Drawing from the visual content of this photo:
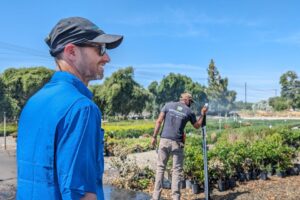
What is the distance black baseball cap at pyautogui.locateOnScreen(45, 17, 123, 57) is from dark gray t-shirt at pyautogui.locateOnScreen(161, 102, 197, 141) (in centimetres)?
548

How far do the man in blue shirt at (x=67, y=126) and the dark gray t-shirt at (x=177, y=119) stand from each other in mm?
5444

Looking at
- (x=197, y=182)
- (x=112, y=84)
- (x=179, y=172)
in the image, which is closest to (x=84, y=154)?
(x=179, y=172)

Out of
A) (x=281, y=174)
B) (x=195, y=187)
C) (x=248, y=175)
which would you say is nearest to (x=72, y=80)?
(x=195, y=187)

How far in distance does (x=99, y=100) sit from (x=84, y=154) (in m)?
54.0

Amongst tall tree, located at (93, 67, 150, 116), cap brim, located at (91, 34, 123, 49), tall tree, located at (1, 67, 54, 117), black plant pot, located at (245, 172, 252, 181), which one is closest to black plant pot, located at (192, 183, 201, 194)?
black plant pot, located at (245, 172, 252, 181)

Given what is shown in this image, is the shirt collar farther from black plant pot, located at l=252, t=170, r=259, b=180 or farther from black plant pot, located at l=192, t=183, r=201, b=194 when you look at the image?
black plant pot, located at l=252, t=170, r=259, b=180

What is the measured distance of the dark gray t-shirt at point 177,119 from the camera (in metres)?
7.14

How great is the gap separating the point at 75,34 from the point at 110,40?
147 mm

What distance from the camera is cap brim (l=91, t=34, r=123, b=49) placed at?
168 centimetres

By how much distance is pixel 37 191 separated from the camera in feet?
4.94

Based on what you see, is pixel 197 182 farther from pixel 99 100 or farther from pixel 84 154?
pixel 99 100

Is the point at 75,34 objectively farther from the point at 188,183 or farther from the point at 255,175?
the point at 255,175

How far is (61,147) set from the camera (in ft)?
4.78

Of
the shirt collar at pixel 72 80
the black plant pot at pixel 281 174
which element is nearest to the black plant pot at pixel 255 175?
the black plant pot at pixel 281 174
